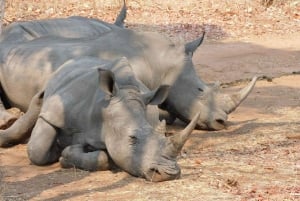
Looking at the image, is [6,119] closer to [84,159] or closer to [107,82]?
[84,159]

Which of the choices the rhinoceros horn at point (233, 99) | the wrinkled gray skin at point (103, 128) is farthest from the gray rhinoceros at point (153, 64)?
the wrinkled gray skin at point (103, 128)

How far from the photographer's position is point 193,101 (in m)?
9.34

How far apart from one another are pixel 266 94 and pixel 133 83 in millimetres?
3978

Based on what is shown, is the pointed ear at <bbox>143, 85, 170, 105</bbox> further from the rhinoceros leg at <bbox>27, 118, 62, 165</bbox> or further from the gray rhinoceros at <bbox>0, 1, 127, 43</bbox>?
the gray rhinoceros at <bbox>0, 1, 127, 43</bbox>

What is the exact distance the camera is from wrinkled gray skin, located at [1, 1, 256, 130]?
9.19 metres

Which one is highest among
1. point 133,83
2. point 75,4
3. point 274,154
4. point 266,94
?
point 133,83

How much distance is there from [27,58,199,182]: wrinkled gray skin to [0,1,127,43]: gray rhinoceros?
2023 mm

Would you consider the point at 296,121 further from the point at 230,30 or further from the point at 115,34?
the point at 230,30

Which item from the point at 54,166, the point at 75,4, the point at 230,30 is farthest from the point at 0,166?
the point at 75,4

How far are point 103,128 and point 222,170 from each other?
1.07 meters

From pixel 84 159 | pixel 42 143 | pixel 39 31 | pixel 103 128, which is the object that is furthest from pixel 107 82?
pixel 39 31

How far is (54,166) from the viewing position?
7863 millimetres

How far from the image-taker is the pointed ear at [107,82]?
7.38 m

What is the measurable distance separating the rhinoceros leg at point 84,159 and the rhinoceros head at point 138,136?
0.40 ft
